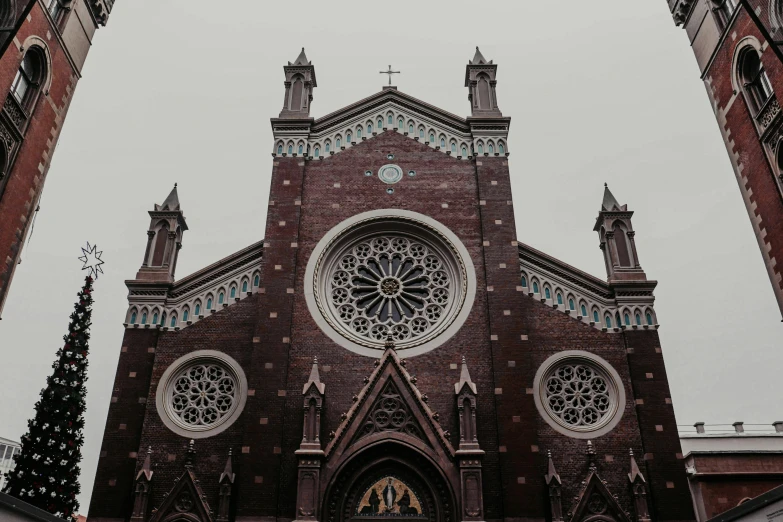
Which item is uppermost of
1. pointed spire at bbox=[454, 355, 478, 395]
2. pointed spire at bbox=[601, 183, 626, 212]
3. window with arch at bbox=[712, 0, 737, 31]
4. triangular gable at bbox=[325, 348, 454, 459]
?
window with arch at bbox=[712, 0, 737, 31]

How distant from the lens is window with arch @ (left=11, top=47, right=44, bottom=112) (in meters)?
19.1

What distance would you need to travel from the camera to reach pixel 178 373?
74.9ft

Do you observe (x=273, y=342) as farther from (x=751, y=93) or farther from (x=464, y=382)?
(x=751, y=93)

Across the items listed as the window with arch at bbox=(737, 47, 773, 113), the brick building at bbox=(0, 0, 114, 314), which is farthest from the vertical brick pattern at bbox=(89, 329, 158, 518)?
the window with arch at bbox=(737, 47, 773, 113)

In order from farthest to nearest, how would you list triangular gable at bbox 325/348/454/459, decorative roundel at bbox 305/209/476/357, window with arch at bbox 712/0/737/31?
decorative roundel at bbox 305/209/476/357
window with arch at bbox 712/0/737/31
triangular gable at bbox 325/348/454/459

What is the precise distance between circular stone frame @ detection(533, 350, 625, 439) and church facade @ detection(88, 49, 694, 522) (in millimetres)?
55

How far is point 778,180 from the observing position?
59.4ft

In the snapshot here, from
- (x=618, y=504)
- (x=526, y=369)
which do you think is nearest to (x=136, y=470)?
(x=526, y=369)

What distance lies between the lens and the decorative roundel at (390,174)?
26141 mm

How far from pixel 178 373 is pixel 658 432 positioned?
1633 centimetres

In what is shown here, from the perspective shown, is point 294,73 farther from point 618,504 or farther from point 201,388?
point 618,504

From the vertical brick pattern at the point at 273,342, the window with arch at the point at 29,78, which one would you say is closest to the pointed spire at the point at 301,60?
the vertical brick pattern at the point at 273,342

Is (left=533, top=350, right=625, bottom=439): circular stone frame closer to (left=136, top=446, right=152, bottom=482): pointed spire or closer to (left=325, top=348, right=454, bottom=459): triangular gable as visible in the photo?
(left=325, top=348, right=454, bottom=459): triangular gable

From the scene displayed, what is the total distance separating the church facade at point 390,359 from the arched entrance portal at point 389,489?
2.3 inches
